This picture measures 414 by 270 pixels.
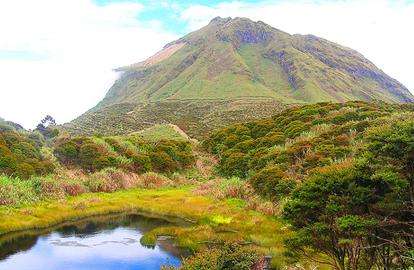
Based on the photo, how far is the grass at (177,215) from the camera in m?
37.7

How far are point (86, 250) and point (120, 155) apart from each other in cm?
3138

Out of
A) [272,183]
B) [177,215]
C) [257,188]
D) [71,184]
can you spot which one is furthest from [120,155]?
[272,183]

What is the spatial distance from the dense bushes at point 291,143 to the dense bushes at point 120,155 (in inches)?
262

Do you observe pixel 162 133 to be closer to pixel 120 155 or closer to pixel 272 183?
pixel 120 155

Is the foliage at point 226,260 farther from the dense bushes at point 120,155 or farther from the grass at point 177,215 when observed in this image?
the dense bushes at point 120,155

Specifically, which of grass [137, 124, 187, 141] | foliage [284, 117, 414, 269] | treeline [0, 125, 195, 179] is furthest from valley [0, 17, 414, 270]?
grass [137, 124, 187, 141]

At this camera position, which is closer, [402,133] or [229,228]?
[402,133]

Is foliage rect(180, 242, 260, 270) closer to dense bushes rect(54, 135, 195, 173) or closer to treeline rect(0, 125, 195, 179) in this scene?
treeline rect(0, 125, 195, 179)

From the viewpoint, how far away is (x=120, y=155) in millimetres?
67188

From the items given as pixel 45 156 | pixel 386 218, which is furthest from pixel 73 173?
pixel 386 218

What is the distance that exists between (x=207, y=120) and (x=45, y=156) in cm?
8210

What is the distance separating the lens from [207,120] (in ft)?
464

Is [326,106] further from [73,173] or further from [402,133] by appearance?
[402,133]

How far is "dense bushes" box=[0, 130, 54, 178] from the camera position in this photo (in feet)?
167
